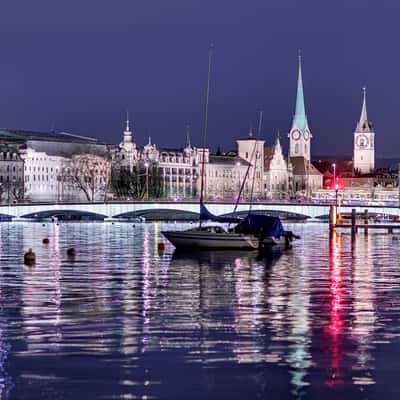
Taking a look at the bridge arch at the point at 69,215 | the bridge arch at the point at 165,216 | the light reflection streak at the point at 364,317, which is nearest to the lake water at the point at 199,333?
the light reflection streak at the point at 364,317

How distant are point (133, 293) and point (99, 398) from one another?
1620 centimetres

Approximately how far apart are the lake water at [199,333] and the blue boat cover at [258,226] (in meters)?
17.6

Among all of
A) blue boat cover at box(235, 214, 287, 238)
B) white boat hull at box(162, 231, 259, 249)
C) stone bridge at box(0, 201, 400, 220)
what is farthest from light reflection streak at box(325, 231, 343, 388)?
stone bridge at box(0, 201, 400, 220)

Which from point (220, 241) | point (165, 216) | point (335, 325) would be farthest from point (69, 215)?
point (335, 325)

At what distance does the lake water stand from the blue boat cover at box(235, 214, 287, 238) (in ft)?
57.8

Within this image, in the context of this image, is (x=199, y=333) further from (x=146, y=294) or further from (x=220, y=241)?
(x=220, y=241)

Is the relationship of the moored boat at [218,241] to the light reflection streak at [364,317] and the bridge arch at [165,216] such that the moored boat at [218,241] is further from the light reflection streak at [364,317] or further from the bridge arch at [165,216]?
the bridge arch at [165,216]

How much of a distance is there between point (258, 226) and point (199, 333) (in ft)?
129

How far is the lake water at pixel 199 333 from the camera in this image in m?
20.2

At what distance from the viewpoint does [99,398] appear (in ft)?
63.2

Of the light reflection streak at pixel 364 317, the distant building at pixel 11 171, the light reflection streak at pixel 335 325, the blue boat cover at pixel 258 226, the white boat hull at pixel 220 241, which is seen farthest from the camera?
the distant building at pixel 11 171

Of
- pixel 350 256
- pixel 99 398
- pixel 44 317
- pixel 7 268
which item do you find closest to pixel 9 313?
pixel 44 317

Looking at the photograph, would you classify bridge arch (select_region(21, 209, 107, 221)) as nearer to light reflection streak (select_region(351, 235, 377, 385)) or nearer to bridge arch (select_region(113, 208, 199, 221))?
bridge arch (select_region(113, 208, 199, 221))

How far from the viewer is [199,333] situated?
25.9 metres
